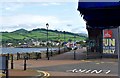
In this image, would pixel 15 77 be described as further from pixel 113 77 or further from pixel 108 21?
pixel 108 21

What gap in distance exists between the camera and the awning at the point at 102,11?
410 centimetres

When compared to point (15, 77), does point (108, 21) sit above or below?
above

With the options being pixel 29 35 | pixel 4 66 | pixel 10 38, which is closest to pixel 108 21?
pixel 4 66

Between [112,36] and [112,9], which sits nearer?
[112,9]

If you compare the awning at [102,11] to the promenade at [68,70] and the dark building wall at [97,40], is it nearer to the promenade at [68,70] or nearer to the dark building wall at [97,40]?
the promenade at [68,70]

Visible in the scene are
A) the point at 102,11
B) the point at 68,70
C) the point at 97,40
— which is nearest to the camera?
the point at 102,11

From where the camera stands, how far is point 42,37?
19575cm

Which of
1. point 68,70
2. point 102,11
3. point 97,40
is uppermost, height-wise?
point 102,11

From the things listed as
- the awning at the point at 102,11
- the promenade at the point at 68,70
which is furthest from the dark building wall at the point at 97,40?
the awning at the point at 102,11

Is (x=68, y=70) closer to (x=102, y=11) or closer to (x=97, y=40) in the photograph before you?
(x=102, y=11)

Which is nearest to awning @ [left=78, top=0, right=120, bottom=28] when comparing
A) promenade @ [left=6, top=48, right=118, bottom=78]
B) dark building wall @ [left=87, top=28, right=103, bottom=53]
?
promenade @ [left=6, top=48, right=118, bottom=78]

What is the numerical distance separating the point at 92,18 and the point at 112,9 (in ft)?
1.84

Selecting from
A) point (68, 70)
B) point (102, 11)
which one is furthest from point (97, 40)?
point (102, 11)

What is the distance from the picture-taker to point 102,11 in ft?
14.5
